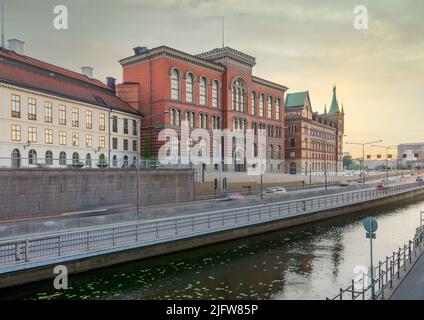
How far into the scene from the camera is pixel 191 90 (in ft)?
214

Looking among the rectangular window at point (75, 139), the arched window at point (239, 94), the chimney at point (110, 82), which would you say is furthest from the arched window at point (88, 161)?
the arched window at point (239, 94)

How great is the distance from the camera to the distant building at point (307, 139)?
107750mm

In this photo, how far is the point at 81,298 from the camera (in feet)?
57.2

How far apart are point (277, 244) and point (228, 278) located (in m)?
10.3

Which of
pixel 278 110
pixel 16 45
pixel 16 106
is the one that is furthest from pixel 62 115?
pixel 278 110

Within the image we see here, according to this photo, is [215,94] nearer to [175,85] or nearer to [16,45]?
[175,85]

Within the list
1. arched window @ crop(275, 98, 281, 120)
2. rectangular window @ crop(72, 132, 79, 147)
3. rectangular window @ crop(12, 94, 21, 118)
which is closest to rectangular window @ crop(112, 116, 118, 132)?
rectangular window @ crop(72, 132, 79, 147)

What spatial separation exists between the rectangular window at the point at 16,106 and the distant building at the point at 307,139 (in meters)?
76.4

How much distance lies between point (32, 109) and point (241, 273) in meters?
33.9

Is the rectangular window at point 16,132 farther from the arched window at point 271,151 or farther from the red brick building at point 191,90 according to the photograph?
the arched window at point 271,151

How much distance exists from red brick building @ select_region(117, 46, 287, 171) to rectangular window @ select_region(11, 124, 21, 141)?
19116mm

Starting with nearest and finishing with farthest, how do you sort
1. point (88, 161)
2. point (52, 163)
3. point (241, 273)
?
point (241, 273)
point (52, 163)
point (88, 161)
